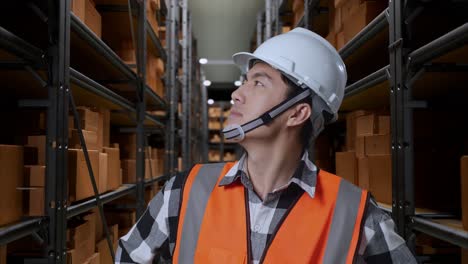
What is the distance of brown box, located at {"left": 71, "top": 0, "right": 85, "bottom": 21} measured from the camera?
291cm

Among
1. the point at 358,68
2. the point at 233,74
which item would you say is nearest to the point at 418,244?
the point at 358,68

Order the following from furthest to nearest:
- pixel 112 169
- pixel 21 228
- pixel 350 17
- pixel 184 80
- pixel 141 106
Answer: pixel 184 80, pixel 141 106, pixel 112 169, pixel 350 17, pixel 21 228

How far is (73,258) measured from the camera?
292 centimetres

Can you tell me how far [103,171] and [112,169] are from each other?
0.44 m

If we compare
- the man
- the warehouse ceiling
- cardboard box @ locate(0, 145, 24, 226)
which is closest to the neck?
the man

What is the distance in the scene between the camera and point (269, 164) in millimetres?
1848

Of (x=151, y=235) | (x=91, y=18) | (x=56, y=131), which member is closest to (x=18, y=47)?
(x=56, y=131)

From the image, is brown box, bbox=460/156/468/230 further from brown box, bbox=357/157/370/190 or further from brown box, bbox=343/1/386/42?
brown box, bbox=343/1/386/42

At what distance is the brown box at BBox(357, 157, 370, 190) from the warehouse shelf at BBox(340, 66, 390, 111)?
18.2 inches

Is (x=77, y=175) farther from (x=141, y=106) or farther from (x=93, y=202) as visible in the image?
(x=141, y=106)

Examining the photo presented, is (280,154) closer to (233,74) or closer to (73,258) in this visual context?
(73,258)

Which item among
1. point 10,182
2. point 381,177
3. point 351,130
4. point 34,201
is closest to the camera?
point 10,182

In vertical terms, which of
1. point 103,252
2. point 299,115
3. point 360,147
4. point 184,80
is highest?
point 184,80

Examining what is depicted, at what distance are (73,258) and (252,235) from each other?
1655 mm
